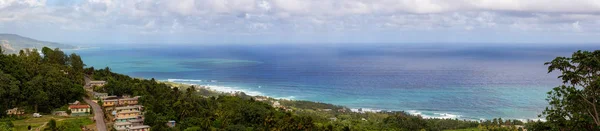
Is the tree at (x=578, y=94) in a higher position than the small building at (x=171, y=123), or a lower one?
higher

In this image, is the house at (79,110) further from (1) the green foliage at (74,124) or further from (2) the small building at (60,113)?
(1) the green foliage at (74,124)

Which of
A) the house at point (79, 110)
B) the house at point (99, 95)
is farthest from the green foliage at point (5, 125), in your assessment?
the house at point (99, 95)

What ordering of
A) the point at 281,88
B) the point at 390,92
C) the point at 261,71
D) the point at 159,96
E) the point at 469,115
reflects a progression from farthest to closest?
the point at 261,71 → the point at 281,88 → the point at 390,92 → the point at 469,115 → the point at 159,96

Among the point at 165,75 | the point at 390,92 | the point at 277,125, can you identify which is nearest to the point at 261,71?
the point at 165,75

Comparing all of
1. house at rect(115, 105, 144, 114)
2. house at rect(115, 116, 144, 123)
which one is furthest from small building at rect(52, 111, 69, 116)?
house at rect(115, 116, 144, 123)

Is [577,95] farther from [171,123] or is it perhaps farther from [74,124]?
[74,124]

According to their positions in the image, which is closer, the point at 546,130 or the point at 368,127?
the point at 546,130

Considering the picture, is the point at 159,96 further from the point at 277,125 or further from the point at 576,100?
the point at 576,100

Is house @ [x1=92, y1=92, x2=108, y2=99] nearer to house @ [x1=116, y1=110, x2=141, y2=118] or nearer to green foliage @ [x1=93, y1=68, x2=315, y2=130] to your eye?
green foliage @ [x1=93, y1=68, x2=315, y2=130]
